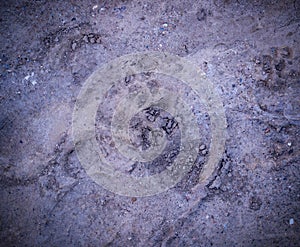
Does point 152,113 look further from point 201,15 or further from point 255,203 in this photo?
point 255,203

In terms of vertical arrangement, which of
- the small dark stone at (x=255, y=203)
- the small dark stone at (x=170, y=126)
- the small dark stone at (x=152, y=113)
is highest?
the small dark stone at (x=152, y=113)

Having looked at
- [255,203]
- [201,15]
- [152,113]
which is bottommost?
[255,203]

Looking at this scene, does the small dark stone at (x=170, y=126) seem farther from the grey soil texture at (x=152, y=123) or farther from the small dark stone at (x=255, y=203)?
the small dark stone at (x=255, y=203)

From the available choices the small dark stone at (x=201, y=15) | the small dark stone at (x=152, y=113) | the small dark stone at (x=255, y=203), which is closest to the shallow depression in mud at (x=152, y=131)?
the small dark stone at (x=152, y=113)

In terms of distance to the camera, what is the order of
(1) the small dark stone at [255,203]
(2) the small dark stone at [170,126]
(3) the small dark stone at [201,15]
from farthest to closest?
(3) the small dark stone at [201,15], (2) the small dark stone at [170,126], (1) the small dark stone at [255,203]

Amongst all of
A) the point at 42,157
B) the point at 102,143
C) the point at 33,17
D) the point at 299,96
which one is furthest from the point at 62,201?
the point at 299,96

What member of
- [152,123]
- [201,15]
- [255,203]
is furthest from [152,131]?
[201,15]

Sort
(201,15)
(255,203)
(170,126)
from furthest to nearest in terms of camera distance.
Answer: (201,15) → (170,126) → (255,203)

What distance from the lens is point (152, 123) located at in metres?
2.58

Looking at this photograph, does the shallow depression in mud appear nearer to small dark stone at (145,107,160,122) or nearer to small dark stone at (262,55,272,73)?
small dark stone at (145,107,160,122)

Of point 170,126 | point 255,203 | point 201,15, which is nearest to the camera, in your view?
point 255,203

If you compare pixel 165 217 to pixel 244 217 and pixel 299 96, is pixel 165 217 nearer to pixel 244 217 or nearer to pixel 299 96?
pixel 244 217

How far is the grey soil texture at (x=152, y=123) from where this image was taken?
2473 mm

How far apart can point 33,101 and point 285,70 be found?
229 centimetres
